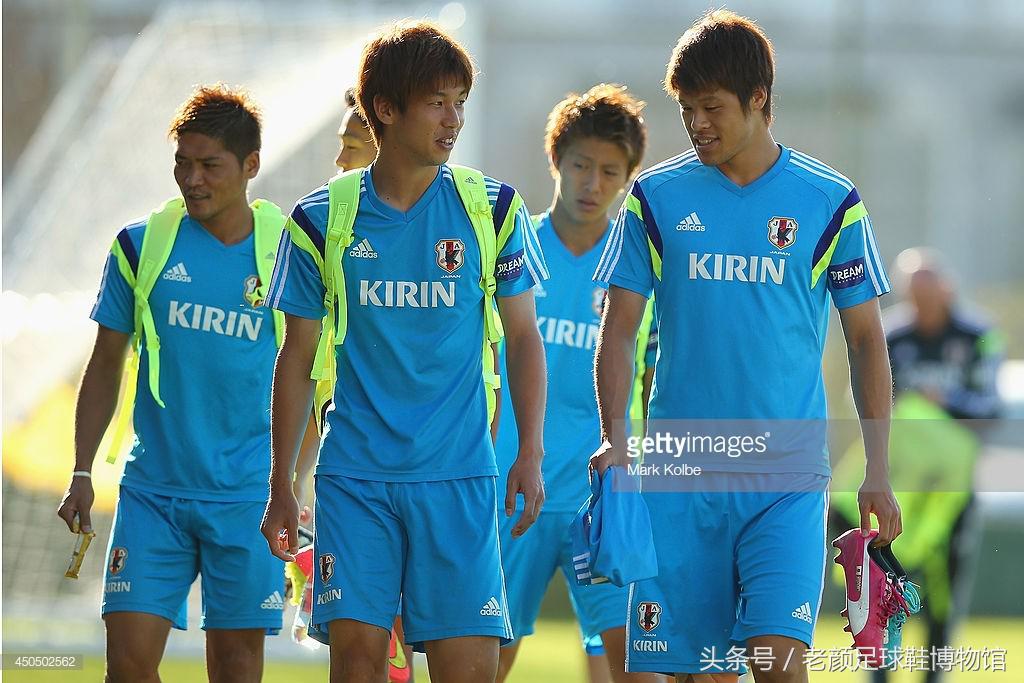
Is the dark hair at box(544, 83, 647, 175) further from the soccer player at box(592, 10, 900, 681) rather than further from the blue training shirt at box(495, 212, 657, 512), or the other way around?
the soccer player at box(592, 10, 900, 681)

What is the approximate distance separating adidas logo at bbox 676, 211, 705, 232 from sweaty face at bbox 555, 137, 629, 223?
3.89ft

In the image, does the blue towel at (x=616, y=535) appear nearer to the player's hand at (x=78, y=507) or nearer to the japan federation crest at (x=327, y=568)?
the japan federation crest at (x=327, y=568)

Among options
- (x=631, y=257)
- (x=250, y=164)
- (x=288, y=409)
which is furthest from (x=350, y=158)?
(x=288, y=409)

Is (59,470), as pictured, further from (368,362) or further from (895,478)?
(368,362)

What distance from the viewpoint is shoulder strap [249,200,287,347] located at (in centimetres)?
581

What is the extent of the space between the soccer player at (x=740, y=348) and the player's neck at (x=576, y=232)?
4.06ft

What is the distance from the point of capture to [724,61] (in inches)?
189

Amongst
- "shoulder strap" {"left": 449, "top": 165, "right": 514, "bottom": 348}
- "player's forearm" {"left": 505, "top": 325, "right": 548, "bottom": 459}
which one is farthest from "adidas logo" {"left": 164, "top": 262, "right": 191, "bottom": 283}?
"player's forearm" {"left": 505, "top": 325, "right": 548, "bottom": 459}

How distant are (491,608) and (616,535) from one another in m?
0.43

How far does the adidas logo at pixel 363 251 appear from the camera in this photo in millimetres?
4672

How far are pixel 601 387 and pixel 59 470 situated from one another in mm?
6480

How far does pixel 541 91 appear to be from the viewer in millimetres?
30219

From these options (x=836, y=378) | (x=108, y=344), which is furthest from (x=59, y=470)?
(x=836, y=378)

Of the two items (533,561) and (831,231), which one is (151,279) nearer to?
(533,561)
